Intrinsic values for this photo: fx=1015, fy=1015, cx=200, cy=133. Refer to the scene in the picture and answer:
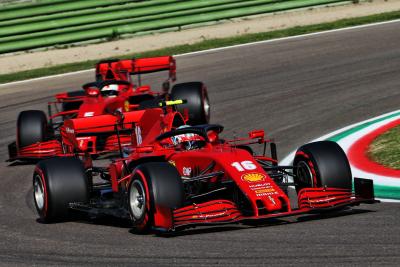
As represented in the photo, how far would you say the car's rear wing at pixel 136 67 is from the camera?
18656mm

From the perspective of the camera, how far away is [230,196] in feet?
35.1

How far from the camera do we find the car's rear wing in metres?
18.7

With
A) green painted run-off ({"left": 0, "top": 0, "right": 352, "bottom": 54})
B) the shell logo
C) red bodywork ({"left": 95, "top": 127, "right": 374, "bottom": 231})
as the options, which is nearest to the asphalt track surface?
red bodywork ({"left": 95, "top": 127, "right": 374, "bottom": 231})

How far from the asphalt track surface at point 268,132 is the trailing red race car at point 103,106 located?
0.51 m

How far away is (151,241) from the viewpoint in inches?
391

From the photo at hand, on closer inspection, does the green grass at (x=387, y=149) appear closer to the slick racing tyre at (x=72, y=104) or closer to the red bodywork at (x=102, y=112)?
the red bodywork at (x=102, y=112)

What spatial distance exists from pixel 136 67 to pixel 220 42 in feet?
28.6

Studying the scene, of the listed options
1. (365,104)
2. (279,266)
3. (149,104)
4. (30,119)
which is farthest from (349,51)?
(279,266)

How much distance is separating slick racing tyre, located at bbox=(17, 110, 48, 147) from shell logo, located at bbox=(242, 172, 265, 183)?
706cm

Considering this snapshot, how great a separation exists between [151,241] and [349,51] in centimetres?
1475

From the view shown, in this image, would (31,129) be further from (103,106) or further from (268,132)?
(268,132)

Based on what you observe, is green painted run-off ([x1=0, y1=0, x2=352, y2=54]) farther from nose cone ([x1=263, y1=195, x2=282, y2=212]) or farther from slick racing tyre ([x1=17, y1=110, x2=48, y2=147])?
nose cone ([x1=263, y1=195, x2=282, y2=212])

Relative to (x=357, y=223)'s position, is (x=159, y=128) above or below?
above

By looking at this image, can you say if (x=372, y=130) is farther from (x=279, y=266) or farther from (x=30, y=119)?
(x=279, y=266)
